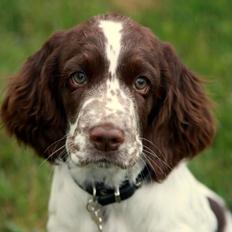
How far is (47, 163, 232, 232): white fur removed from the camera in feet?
18.0

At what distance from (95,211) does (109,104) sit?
2.39ft

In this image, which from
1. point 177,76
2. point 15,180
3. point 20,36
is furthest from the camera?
point 20,36

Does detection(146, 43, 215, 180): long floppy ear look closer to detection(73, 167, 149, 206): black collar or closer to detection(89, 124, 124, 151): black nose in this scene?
detection(73, 167, 149, 206): black collar

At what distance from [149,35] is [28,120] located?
0.81 metres

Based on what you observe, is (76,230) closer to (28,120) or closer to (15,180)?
(28,120)

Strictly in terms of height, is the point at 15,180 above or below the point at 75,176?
below

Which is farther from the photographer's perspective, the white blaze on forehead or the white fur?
the white fur

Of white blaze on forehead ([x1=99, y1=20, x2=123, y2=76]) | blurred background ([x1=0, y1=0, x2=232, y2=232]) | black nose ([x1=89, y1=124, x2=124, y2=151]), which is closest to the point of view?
black nose ([x1=89, y1=124, x2=124, y2=151])

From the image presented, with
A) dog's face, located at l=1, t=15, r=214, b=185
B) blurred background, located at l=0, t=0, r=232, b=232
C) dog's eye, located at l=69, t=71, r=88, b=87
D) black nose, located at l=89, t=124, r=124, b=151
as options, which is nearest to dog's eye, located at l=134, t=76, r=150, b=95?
dog's face, located at l=1, t=15, r=214, b=185

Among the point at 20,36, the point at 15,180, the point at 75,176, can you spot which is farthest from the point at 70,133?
the point at 20,36

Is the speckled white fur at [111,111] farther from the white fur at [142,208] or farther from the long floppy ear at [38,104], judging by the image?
the white fur at [142,208]

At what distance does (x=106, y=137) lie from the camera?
193 inches

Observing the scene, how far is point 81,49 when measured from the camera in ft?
17.3

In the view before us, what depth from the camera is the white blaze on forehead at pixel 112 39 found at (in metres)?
5.16
